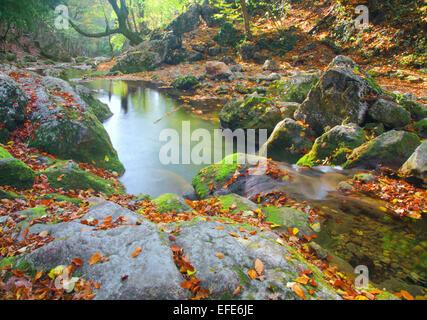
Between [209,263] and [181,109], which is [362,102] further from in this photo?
[181,109]

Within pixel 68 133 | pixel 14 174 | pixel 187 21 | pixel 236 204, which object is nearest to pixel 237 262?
pixel 236 204

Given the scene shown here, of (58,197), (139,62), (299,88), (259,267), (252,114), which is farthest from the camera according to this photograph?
(139,62)

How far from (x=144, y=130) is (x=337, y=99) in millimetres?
7633

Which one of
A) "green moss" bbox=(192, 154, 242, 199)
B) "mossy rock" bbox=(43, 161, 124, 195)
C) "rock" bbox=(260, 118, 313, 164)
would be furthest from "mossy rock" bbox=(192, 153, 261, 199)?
"mossy rock" bbox=(43, 161, 124, 195)

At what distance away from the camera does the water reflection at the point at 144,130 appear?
7387mm

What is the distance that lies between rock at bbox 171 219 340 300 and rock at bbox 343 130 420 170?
4.80 m

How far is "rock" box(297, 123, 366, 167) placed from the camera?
7.10 m

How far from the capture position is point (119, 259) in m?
2.33

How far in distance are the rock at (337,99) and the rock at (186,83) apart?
1041cm

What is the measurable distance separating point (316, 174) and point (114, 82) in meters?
18.6

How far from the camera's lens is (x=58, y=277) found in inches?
84.4

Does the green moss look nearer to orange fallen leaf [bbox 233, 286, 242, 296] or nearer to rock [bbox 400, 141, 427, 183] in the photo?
rock [bbox 400, 141, 427, 183]

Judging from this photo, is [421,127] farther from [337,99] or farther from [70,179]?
[70,179]
